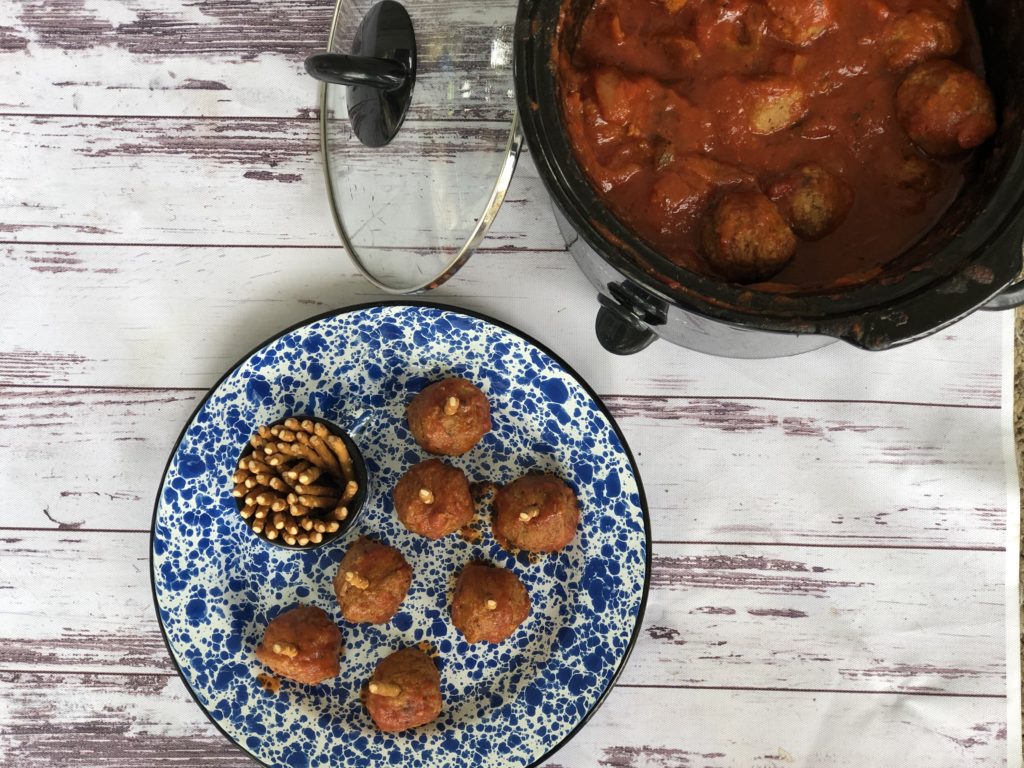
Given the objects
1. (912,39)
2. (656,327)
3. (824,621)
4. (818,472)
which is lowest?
(824,621)

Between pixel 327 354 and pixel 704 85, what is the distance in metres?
0.77

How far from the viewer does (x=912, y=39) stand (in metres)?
0.94

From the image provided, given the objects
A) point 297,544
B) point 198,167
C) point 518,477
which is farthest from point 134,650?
point 198,167

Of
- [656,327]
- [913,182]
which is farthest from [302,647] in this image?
[913,182]

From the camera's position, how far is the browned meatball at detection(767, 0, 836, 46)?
0.93 meters

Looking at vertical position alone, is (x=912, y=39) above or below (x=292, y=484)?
above

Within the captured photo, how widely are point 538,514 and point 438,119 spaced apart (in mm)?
639

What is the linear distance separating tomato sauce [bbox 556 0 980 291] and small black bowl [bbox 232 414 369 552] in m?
0.64

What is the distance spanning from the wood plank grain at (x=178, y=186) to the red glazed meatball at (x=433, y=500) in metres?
0.44

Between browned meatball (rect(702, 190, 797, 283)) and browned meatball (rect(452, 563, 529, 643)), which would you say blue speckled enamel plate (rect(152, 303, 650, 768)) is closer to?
browned meatball (rect(452, 563, 529, 643))

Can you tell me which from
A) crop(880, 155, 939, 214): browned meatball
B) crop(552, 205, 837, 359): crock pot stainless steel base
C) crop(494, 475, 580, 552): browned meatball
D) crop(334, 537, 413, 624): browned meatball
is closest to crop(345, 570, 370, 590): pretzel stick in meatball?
crop(334, 537, 413, 624): browned meatball

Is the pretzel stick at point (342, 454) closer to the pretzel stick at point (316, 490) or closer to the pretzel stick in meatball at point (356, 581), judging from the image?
the pretzel stick at point (316, 490)

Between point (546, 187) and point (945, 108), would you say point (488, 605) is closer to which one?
point (546, 187)

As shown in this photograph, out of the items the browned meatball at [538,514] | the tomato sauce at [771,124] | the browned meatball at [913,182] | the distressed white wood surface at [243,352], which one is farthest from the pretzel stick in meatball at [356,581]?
the browned meatball at [913,182]
